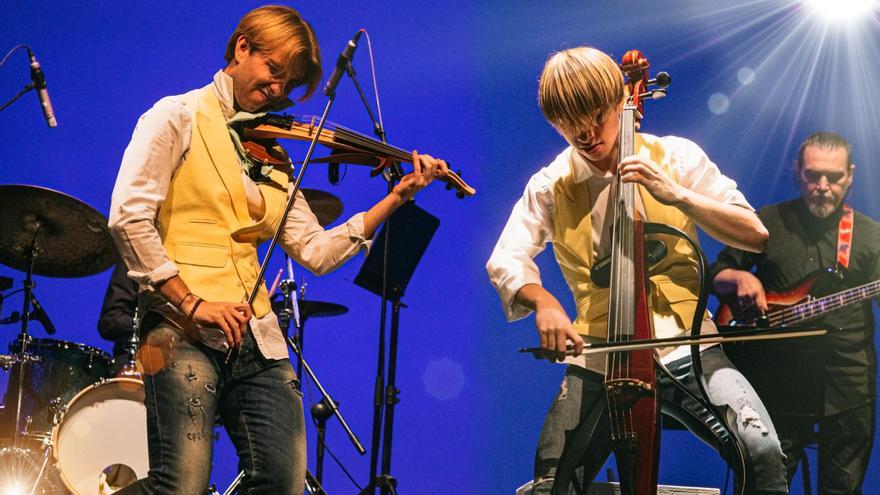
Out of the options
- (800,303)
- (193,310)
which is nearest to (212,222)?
(193,310)

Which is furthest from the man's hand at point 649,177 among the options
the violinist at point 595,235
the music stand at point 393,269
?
the music stand at point 393,269

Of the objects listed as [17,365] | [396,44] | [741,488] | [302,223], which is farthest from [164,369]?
[396,44]

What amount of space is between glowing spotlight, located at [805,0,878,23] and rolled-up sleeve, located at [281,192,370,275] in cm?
290

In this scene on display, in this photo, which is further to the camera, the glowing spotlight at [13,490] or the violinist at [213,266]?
the glowing spotlight at [13,490]

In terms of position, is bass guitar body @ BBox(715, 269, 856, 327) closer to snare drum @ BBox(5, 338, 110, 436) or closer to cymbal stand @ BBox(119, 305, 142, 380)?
cymbal stand @ BBox(119, 305, 142, 380)

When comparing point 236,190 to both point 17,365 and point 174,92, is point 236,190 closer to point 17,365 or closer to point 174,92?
point 17,365

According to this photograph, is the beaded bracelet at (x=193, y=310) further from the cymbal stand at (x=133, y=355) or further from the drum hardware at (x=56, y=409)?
the drum hardware at (x=56, y=409)

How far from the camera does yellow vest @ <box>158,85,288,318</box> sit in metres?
1.94

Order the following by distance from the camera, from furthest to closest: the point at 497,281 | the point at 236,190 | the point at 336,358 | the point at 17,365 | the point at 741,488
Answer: the point at 336,358 → the point at 17,365 → the point at 497,281 → the point at 236,190 → the point at 741,488

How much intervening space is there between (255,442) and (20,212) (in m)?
2.24

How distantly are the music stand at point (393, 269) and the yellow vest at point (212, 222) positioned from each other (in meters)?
1.04

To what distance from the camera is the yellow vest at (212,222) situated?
1943 mm

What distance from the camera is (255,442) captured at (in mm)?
1906

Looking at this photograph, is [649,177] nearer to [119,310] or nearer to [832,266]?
[832,266]
